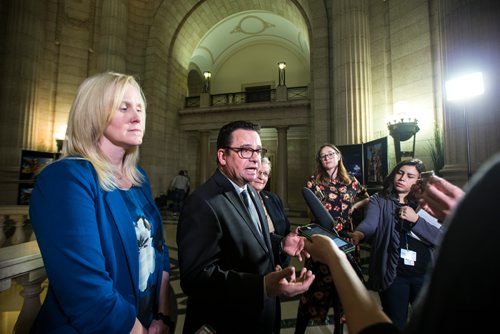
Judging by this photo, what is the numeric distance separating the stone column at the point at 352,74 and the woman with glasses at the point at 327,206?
471 cm

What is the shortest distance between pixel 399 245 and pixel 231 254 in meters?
1.63

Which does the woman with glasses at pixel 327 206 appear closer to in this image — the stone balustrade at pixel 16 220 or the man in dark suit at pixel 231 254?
the man in dark suit at pixel 231 254

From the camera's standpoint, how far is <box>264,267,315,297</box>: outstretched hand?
3.54 feet

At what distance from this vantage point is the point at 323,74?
910 centimetres

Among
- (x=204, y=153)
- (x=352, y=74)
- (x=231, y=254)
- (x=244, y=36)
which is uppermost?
(x=244, y=36)

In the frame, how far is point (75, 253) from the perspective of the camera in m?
0.84

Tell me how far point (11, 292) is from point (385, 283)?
13.9 feet

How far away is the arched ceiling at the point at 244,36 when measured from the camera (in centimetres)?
1505

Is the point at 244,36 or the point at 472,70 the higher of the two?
the point at 244,36

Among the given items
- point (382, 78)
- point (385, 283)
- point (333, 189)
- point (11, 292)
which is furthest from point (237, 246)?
point (382, 78)

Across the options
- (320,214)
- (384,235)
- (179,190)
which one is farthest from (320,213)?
(179,190)

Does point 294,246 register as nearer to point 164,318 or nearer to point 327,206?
point 164,318

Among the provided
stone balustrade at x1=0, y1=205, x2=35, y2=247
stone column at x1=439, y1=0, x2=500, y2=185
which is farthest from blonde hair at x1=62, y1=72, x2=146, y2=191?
stone column at x1=439, y1=0, x2=500, y2=185

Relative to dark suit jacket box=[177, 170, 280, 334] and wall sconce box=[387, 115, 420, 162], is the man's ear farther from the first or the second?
wall sconce box=[387, 115, 420, 162]
